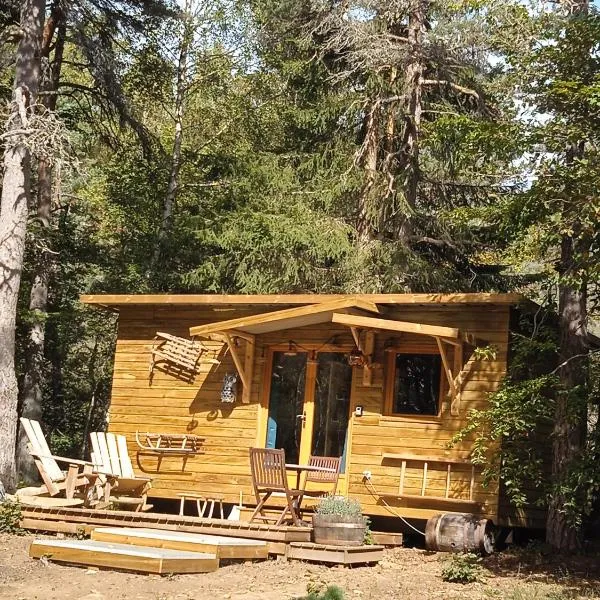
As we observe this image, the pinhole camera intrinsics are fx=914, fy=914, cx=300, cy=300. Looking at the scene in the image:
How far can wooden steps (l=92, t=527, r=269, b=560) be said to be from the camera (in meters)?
7.90

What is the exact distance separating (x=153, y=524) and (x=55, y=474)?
1.63 meters


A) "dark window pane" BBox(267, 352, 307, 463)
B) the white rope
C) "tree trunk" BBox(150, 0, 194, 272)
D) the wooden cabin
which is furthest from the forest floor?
"tree trunk" BBox(150, 0, 194, 272)

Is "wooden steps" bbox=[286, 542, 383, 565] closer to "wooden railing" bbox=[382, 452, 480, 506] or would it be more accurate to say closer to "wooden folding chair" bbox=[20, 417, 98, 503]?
"wooden railing" bbox=[382, 452, 480, 506]

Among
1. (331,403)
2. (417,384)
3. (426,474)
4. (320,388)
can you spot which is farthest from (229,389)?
(426,474)

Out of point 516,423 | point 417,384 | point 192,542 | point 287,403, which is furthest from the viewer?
point 287,403

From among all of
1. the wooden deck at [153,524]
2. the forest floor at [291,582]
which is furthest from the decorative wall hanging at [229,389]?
the forest floor at [291,582]

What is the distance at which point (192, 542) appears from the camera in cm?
795

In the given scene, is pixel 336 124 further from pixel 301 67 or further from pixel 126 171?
pixel 126 171

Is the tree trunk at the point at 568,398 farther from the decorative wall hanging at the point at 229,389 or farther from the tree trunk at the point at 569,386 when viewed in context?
the decorative wall hanging at the point at 229,389

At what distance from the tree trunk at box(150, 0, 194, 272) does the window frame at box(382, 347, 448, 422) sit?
789 cm

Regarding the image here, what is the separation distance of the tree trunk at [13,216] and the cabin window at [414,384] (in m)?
4.66

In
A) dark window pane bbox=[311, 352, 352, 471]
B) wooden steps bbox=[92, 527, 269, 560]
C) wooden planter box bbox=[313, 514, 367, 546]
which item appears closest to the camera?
wooden steps bbox=[92, 527, 269, 560]

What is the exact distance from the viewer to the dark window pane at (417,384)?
10117 millimetres

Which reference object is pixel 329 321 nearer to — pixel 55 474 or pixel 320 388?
pixel 320 388
